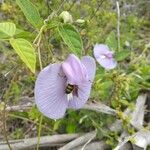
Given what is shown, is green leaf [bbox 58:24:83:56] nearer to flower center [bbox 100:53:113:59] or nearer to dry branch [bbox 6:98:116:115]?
dry branch [bbox 6:98:116:115]

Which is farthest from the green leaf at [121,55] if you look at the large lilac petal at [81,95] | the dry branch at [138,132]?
the large lilac petal at [81,95]

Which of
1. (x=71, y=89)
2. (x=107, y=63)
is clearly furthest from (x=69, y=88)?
(x=107, y=63)

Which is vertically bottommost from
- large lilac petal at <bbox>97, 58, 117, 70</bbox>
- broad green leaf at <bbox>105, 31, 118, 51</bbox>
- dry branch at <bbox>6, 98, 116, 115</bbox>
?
dry branch at <bbox>6, 98, 116, 115</bbox>

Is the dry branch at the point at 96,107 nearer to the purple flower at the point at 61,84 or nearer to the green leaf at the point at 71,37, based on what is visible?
the purple flower at the point at 61,84

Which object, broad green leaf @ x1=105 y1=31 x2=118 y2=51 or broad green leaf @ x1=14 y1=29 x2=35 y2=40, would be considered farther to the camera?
broad green leaf @ x1=105 y1=31 x2=118 y2=51

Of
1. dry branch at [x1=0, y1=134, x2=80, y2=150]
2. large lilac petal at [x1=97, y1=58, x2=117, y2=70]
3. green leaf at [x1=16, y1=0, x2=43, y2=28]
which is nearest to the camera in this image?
green leaf at [x1=16, y1=0, x2=43, y2=28]

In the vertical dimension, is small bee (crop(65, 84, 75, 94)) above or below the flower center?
above

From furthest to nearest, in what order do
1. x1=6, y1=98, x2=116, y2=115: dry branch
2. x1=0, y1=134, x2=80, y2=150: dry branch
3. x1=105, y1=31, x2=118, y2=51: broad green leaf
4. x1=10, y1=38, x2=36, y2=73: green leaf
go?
x1=105, y1=31, x2=118, y2=51: broad green leaf
x1=6, y1=98, x2=116, y2=115: dry branch
x1=0, y1=134, x2=80, y2=150: dry branch
x1=10, y1=38, x2=36, y2=73: green leaf

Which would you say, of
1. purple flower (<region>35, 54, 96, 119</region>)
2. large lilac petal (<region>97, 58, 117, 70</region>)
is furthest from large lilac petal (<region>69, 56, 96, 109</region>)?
large lilac petal (<region>97, 58, 117, 70</region>)
